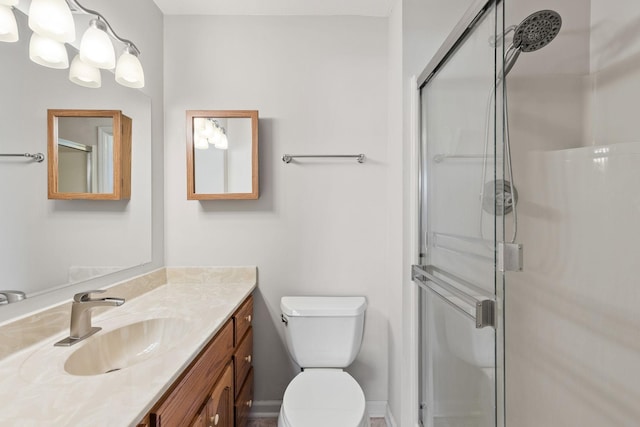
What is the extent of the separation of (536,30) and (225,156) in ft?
5.15

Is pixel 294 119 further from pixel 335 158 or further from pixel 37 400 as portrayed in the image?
pixel 37 400

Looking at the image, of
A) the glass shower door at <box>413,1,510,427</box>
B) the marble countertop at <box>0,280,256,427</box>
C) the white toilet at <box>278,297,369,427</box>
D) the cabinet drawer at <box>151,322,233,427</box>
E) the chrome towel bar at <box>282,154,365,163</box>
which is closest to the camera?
the marble countertop at <box>0,280,256,427</box>

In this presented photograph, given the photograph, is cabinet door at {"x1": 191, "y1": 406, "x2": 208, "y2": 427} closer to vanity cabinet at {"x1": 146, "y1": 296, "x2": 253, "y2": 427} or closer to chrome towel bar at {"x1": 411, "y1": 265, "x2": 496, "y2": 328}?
vanity cabinet at {"x1": 146, "y1": 296, "x2": 253, "y2": 427}

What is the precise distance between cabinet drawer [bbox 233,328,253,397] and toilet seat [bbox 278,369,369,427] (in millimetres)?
270

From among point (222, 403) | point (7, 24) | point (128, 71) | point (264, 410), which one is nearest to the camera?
point (7, 24)

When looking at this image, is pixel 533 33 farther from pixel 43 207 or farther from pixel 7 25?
pixel 43 207

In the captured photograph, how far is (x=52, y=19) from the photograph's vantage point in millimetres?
Result: 1047

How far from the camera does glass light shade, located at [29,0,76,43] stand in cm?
102

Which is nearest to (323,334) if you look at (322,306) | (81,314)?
(322,306)

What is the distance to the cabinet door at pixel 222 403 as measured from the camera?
3.76ft

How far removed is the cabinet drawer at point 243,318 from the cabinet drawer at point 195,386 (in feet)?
0.39

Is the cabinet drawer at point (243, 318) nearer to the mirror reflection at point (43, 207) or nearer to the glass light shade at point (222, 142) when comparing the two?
the mirror reflection at point (43, 207)

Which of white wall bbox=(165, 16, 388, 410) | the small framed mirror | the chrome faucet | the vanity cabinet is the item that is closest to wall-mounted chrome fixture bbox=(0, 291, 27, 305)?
the chrome faucet

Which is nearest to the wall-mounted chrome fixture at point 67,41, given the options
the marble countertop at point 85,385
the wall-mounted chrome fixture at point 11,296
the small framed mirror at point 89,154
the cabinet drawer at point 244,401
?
the small framed mirror at point 89,154
